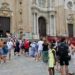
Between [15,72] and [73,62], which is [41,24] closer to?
[73,62]

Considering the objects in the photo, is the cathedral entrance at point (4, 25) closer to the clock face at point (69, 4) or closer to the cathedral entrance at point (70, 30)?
the cathedral entrance at point (70, 30)

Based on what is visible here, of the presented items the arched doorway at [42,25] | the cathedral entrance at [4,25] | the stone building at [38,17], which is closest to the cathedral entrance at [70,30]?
the stone building at [38,17]

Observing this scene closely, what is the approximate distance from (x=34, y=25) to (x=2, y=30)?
182 inches

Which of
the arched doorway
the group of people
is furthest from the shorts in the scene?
the arched doorway

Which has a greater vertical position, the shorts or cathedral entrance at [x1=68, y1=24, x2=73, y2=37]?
cathedral entrance at [x1=68, y1=24, x2=73, y2=37]

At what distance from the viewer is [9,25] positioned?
143 feet

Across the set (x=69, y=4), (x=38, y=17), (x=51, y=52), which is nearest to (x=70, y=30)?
(x=69, y=4)

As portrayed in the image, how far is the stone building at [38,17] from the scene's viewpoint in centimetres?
4322

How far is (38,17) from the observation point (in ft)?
153

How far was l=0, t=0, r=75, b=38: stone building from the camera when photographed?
142 feet

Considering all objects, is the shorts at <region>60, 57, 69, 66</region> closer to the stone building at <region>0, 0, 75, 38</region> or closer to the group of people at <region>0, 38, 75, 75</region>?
the group of people at <region>0, 38, 75, 75</region>

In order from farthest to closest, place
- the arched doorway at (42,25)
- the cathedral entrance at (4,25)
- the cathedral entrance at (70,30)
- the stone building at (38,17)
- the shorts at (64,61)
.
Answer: the cathedral entrance at (70,30)
the arched doorway at (42,25)
the stone building at (38,17)
the cathedral entrance at (4,25)
the shorts at (64,61)

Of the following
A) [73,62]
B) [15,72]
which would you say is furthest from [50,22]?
[15,72]

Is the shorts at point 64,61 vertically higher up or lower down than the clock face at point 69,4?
lower down
